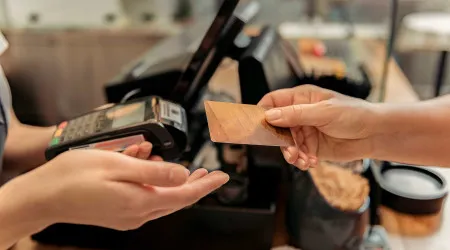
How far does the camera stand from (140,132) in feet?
2.66

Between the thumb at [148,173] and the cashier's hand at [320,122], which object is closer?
the thumb at [148,173]

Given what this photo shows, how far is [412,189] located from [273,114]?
0.44 m

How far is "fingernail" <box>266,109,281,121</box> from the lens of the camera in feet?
2.61

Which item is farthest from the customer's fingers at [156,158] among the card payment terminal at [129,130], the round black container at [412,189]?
the round black container at [412,189]

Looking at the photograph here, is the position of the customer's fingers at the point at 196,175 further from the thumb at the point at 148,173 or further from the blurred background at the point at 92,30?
the blurred background at the point at 92,30

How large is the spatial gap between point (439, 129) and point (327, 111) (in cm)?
20

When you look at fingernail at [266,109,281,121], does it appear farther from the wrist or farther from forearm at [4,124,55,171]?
forearm at [4,124,55,171]

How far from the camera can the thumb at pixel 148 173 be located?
2.15ft

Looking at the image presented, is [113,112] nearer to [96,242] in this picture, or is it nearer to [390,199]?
[96,242]

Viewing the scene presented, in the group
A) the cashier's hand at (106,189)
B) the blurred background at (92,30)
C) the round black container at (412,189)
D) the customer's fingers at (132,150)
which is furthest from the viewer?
the blurred background at (92,30)

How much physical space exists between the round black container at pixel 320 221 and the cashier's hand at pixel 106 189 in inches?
10.4

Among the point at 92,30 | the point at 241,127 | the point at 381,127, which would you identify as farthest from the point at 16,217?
the point at 92,30

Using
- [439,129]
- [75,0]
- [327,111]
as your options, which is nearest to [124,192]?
[327,111]

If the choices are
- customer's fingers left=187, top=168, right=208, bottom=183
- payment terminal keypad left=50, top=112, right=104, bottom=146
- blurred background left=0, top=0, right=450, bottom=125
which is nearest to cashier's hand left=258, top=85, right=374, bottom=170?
customer's fingers left=187, top=168, right=208, bottom=183
